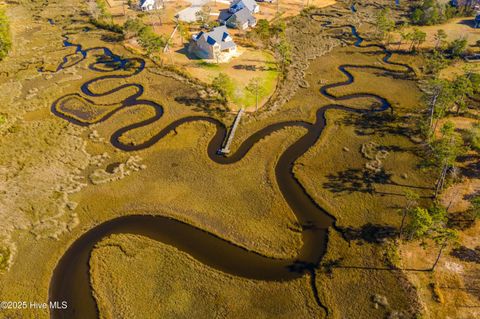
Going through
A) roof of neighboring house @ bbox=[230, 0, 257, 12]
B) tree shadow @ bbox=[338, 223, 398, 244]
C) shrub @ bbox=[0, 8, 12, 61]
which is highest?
roof of neighboring house @ bbox=[230, 0, 257, 12]

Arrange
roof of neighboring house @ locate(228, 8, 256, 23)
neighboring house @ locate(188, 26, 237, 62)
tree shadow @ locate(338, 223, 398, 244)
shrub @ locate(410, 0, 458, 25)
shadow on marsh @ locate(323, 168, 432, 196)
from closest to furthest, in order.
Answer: tree shadow @ locate(338, 223, 398, 244)
shadow on marsh @ locate(323, 168, 432, 196)
neighboring house @ locate(188, 26, 237, 62)
roof of neighboring house @ locate(228, 8, 256, 23)
shrub @ locate(410, 0, 458, 25)

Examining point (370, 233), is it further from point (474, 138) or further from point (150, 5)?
point (150, 5)

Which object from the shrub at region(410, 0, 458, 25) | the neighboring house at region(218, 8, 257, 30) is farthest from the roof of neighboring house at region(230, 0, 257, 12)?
the shrub at region(410, 0, 458, 25)

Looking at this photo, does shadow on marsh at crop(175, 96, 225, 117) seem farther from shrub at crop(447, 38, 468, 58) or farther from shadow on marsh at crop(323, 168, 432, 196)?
shrub at crop(447, 38, 468, 58)

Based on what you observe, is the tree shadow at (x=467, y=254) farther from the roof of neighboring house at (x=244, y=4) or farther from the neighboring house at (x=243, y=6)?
the roof of neighboring house at (x=244, y=4)

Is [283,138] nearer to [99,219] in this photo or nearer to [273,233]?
[273,233]

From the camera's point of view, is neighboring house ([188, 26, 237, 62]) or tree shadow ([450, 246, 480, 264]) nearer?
tree shadow ([450, 246, 480, 264])

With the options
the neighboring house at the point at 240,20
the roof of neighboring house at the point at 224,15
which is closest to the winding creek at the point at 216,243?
the neighboring house at the point at 240,20
